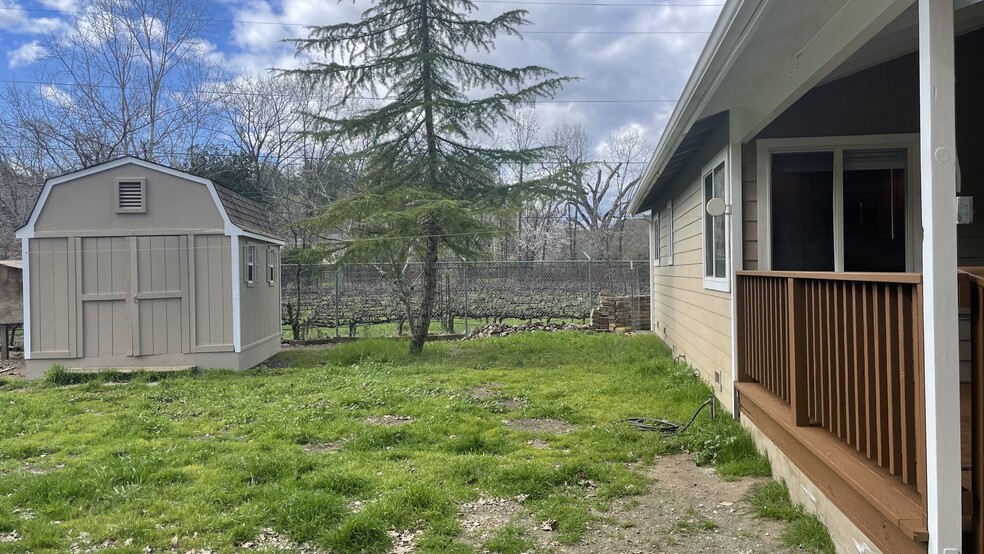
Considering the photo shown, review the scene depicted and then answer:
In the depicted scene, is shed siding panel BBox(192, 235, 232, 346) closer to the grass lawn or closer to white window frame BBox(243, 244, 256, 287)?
white window frame BBox(243, 244, 256, 287)

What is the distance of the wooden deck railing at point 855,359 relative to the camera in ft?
7.06

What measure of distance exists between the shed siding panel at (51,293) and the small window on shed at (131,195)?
93cm

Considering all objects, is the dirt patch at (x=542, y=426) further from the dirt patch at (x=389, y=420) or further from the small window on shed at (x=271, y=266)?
the small window on shed at (x=271, y=266)

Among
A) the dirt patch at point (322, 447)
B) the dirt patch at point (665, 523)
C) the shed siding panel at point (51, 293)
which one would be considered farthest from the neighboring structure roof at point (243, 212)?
the dirt patch at point (665, 523)

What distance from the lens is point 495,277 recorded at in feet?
42.4

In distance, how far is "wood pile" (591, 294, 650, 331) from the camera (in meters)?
12.7

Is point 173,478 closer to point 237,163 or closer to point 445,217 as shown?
point 445,217

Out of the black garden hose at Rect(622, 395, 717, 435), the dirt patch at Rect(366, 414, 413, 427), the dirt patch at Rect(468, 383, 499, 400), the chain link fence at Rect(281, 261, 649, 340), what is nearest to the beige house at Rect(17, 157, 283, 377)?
the chain link fence at Rect(281, 261, 649, 340)

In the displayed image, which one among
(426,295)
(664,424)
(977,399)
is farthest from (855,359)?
(426,295)

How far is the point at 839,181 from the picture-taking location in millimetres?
4387

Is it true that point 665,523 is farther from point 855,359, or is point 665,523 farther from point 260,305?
point 260,305

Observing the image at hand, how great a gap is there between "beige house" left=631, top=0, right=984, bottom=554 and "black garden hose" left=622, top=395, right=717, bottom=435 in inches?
7.1

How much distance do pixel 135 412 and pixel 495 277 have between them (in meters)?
7.87

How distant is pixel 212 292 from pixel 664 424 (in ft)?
22.1
